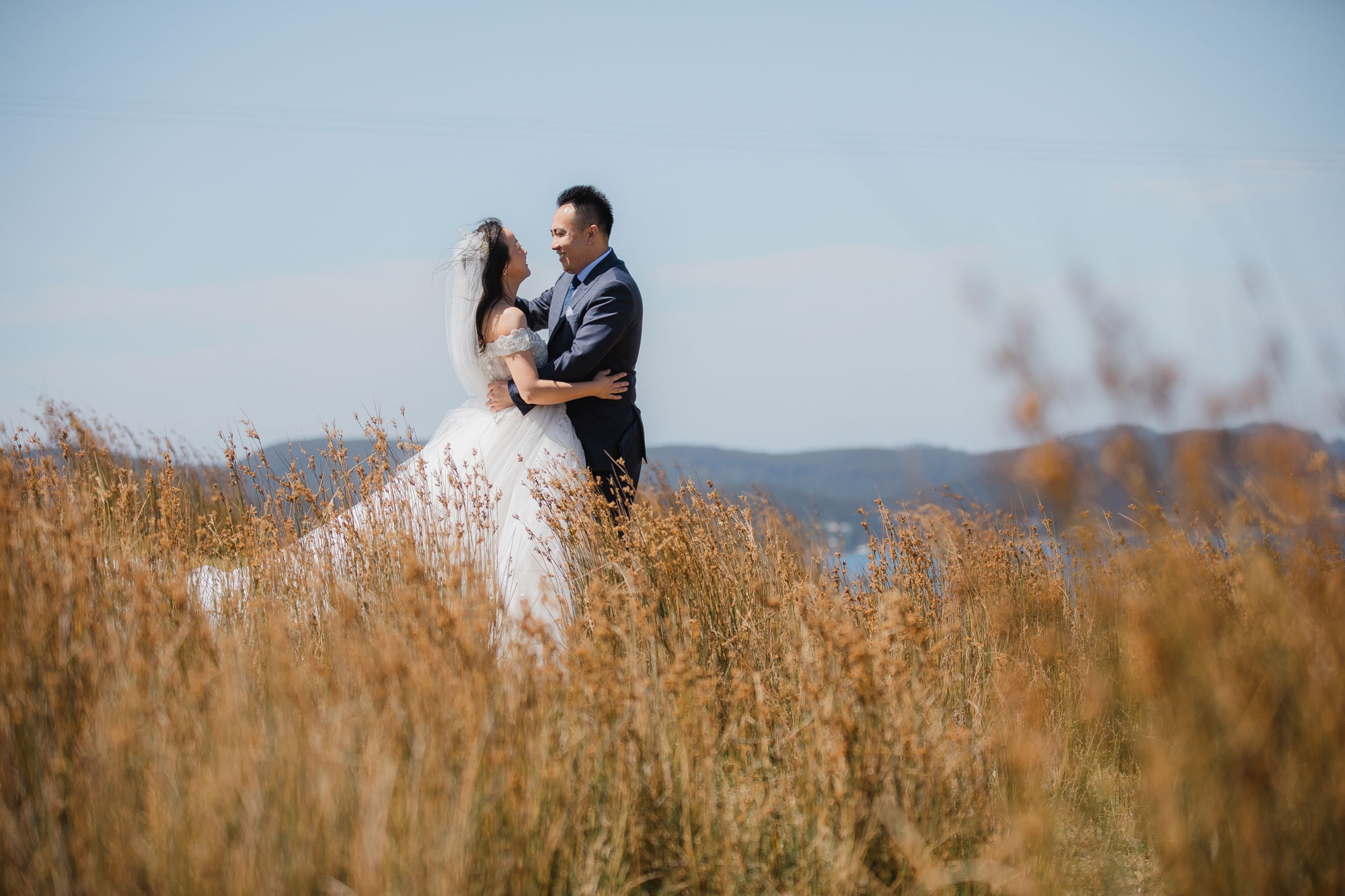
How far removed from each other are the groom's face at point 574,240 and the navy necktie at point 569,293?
0.24 feet

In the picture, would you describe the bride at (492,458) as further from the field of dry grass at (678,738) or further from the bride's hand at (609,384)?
the field of dry grass at (678,738)

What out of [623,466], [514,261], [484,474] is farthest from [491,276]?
[623,466]

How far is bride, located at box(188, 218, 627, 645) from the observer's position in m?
3.53

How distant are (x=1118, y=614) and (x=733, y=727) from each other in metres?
1.77

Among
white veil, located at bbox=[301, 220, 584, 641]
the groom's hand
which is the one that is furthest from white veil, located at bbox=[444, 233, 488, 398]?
the groom's hand

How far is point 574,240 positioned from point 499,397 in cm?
90

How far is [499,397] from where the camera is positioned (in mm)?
4203

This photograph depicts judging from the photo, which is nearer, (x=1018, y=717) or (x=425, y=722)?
(x=425, y=722)

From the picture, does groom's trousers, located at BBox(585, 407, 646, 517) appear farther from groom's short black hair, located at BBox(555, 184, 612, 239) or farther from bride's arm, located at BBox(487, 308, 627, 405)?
groom's short black hair, located at BBox(555, 184, 612, 239)

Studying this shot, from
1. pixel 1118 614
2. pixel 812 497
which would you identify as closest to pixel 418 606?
pixel 1118 614

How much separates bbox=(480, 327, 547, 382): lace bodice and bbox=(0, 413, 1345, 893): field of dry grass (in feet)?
4.34

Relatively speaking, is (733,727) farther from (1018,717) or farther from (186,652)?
(186,652)

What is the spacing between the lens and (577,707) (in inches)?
85.5

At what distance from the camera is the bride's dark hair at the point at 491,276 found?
13.9 feet
